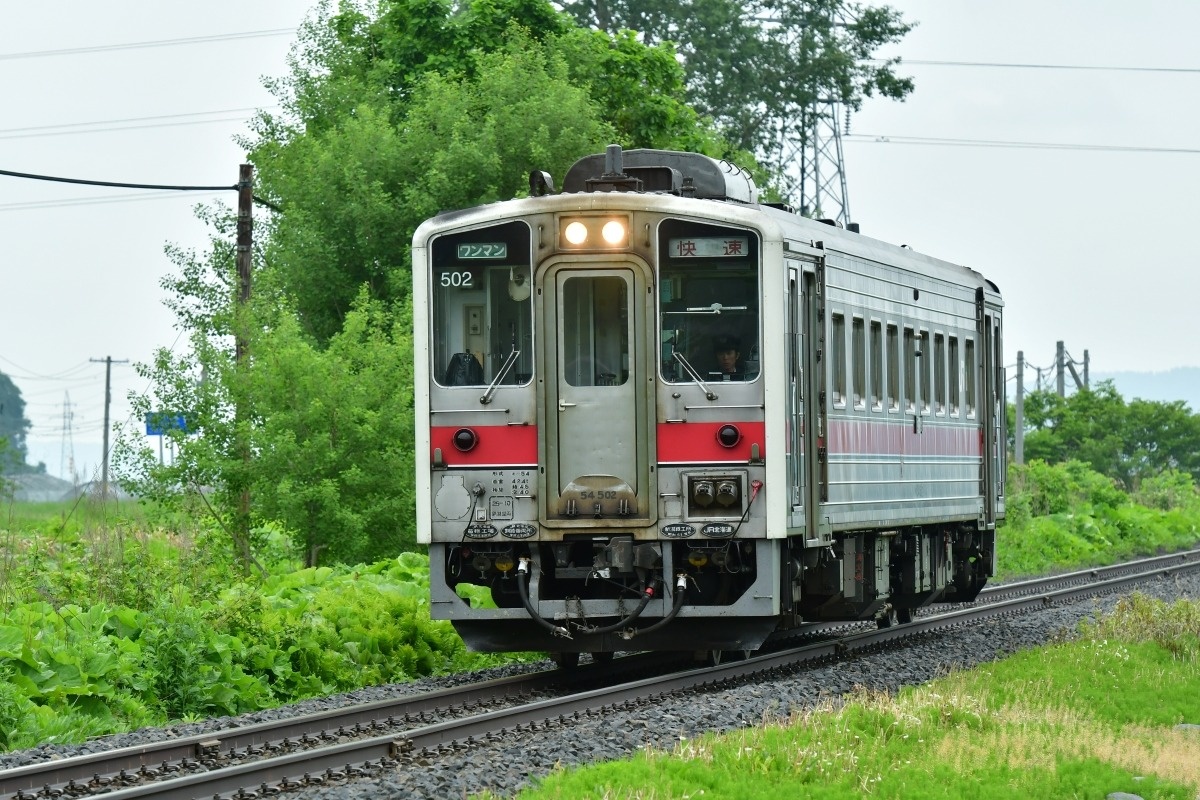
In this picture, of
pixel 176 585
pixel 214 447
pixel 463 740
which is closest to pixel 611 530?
pixel 463 740

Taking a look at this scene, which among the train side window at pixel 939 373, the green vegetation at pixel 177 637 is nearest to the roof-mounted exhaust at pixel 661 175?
the train side window at pixel 939 373

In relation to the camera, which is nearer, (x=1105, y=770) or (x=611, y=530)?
(x=1105, y=770)

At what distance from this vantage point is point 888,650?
15680 millimetres

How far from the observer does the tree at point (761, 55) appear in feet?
159

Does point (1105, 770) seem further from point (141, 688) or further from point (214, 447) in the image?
point (214, 447)

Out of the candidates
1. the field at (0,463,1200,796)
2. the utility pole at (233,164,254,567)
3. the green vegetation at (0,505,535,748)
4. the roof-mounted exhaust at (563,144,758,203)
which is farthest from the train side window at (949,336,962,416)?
the utility pole at (233,164,254,567)

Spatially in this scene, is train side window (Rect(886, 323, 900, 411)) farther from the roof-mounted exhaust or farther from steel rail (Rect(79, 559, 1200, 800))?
steel rail (Rect(79, 559, 1200, 800))

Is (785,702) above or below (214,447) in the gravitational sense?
below

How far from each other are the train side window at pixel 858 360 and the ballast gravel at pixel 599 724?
2060 millimetres

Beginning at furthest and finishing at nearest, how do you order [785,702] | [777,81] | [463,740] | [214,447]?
[777,81]
[214,447]
[785,702]
[463,740]

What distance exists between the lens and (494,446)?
1252 cm

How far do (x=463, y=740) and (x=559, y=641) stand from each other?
2765 mm

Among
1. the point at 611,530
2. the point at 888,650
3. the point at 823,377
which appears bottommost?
the point at 888,650

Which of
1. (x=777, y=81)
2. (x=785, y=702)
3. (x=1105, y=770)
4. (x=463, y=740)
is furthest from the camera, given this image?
(x=777, y=81)
